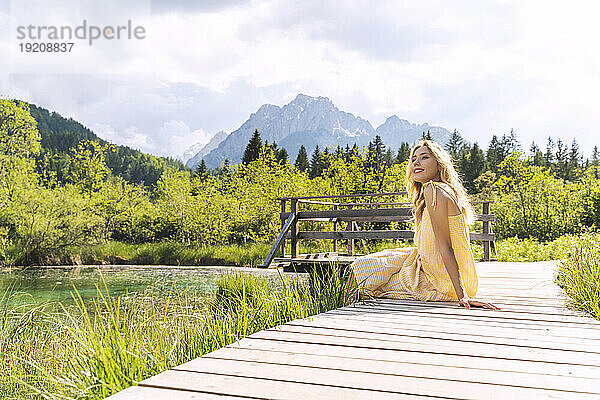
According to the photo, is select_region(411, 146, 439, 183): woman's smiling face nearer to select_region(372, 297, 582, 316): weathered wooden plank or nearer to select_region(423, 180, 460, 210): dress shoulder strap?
select_region(423, 180, 460, 210): dress shoulder strap

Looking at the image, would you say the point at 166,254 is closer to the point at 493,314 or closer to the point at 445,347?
the point at 493,314

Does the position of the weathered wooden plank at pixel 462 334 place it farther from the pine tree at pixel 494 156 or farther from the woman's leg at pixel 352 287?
the pine tree at pixel 494 156

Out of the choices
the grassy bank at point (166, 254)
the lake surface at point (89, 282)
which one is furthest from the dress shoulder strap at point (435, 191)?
the grassy bank at point (166, 254)

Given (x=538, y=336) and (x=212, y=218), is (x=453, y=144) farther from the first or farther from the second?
(x=538, y=336)

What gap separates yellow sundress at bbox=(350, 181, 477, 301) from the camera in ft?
12.3

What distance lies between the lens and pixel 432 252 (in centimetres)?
388

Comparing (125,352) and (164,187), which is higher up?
(164,187)

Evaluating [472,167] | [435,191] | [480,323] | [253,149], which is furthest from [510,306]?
[472,167]

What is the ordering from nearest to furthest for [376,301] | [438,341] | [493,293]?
1. [438,341]
2. [376,301]
3. [493,293]

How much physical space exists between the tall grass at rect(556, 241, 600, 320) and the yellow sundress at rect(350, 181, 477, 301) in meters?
0.78

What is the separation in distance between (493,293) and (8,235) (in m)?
21.0

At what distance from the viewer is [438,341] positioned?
2561 millimetres

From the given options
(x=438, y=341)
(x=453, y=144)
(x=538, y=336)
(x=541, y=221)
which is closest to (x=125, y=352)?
(x=438, y=341)

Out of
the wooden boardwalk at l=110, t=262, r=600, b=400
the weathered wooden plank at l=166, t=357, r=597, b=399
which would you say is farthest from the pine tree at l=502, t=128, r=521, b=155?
the weathered wooden plank at l=166, t=357, r=597, b=399
